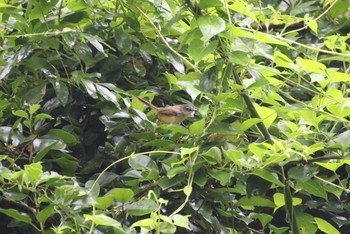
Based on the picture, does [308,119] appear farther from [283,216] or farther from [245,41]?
[283,216]

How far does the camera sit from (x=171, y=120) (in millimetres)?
1594

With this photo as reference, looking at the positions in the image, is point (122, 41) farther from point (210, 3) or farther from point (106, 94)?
point (210, 3)

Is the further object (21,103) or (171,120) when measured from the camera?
(21,103)

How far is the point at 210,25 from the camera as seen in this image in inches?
49.4

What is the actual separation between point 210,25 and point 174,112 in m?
0.43

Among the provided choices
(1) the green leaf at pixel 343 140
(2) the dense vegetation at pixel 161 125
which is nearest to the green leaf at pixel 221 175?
(2) the dense vegetation at pixel 161 125

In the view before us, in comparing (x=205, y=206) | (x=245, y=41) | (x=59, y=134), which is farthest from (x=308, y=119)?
(x=59, y=134)

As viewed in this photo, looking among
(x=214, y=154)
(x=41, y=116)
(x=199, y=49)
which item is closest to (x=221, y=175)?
(x=214, y=154)

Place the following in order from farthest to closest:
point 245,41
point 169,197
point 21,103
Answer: point 21,103 → point 169,197 → point 245,41

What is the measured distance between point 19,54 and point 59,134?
0.77 ft

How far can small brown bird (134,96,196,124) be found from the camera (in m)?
1.63

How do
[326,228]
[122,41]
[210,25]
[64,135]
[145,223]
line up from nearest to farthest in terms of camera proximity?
1. [145,223]
2. [210,25]
3. [326,228]
4. [64,135]
5. [122,41]

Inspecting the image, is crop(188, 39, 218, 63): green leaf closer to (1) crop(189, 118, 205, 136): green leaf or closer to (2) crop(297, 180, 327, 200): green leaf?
(1) crop(189, 118, 205, 136): green leaf

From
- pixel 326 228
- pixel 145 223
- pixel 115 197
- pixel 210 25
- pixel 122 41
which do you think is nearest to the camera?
pixel 145 223
